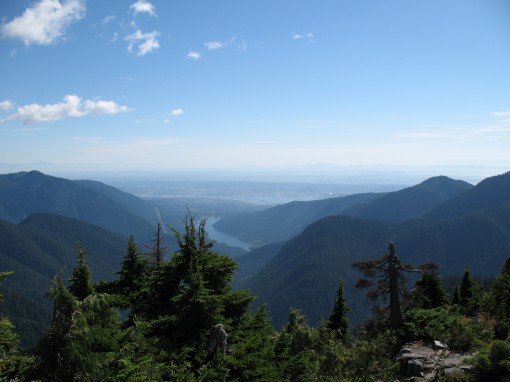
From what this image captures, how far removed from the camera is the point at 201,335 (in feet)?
54.5

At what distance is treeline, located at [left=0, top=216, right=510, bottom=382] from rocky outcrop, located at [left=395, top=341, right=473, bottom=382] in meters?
0.60

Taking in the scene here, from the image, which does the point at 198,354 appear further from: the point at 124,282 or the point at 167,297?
the point at 124,282

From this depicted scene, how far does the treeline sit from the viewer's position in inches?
370

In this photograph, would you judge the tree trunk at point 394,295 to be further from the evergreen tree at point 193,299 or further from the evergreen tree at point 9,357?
the evergreen tree at point 9,357

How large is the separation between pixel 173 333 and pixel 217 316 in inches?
83.8

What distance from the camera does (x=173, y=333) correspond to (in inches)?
661

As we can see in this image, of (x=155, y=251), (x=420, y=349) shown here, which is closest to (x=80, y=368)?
(x=420, y=349)

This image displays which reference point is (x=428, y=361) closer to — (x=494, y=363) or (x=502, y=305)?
(x=494, y=363)

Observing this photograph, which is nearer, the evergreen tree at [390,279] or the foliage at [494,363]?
the foliage at [494,363]

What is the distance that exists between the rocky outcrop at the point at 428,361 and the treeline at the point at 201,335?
605 millimetres

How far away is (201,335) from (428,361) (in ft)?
34.8

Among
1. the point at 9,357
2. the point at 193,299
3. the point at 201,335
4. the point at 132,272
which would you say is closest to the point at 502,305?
the point at 201,335

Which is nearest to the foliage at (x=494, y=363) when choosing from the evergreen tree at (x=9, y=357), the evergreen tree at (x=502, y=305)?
the evergreen tree at (x=502, y=305)

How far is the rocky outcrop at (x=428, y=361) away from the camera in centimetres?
1568
